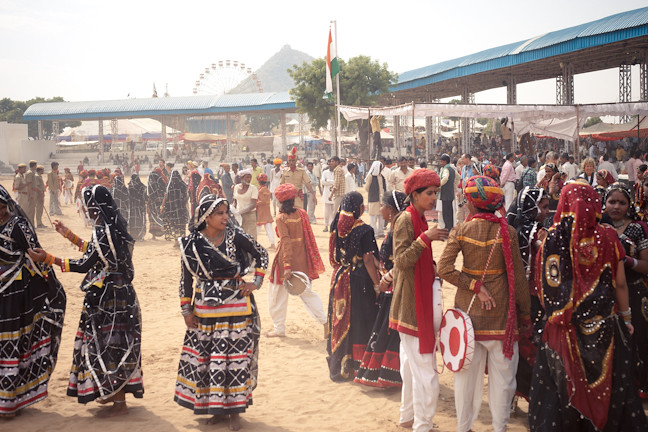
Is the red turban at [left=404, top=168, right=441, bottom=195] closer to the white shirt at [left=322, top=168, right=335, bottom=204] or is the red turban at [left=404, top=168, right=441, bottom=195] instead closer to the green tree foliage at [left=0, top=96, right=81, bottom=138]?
the white shirt at [left=322, top=168, right=335, bottom=204]

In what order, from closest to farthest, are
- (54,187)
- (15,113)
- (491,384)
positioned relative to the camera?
(491,384)
(54,187)
(15,113)

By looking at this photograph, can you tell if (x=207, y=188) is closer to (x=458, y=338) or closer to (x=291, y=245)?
(x=291, y=245)

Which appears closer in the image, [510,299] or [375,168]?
[510,299]

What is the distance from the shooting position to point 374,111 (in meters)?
15.5

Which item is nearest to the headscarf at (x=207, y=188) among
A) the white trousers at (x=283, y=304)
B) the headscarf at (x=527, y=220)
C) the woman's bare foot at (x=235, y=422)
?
the white trousers at (x=283, y=304)

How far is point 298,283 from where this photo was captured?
6926mm

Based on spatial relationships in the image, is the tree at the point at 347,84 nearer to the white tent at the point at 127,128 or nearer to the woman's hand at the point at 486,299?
the white tent at the point at 127,128

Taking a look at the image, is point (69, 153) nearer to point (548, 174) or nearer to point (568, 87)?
point (568, 87)

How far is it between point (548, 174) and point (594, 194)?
723cm

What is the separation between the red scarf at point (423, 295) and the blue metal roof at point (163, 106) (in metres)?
39.8

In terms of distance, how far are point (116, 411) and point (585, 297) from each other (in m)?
3.59

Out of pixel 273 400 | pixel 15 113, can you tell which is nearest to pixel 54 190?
pixel 273 400

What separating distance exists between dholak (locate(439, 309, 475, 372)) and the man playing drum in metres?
0.10

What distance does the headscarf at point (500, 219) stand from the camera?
3986 mm
